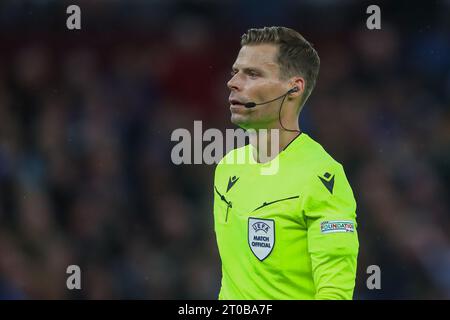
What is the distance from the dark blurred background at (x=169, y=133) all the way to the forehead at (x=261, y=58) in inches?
173

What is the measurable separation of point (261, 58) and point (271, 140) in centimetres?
41

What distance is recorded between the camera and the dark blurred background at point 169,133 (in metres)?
8.77

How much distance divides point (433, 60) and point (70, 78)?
162 inches

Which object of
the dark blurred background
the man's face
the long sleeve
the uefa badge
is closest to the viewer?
the long sleeve

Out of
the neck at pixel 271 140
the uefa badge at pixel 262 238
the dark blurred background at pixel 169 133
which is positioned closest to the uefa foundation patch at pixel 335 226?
the uefa badge at pixel 262 238

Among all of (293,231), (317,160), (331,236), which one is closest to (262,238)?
(293,231)

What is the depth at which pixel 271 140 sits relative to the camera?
14.5 feet

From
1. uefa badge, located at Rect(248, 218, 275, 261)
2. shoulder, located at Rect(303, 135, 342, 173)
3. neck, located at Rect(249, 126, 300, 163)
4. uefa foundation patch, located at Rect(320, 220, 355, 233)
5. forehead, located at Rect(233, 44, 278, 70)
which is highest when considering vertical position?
forehead, located at Rect(233, 44, 278, 70)

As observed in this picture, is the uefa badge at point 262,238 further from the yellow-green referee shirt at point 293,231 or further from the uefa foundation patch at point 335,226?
the uefa foundation patch at point 335,226

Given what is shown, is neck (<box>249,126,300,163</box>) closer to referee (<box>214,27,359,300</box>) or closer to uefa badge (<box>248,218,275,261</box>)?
referee (<box>214,27,359,300</box>)

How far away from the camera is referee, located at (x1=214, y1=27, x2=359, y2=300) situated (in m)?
3.98

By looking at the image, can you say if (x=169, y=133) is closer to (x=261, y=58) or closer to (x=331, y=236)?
(x=261, y=58)

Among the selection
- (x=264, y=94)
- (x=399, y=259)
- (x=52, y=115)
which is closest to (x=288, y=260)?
(x=264, y=94)

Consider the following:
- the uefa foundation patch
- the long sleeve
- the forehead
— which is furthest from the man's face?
the uefa foundation patch
